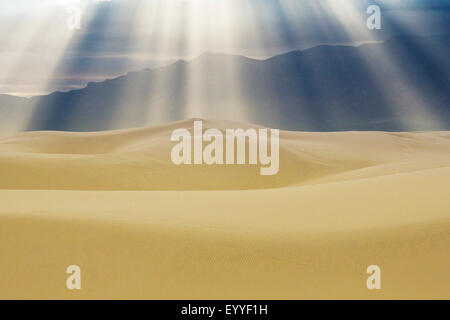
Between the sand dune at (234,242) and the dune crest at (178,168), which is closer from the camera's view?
the sand dune at (234,242)

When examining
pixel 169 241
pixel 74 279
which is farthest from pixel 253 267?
pixel 74 279

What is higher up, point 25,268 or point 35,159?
point 35,159

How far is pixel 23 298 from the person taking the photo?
629 centimetres

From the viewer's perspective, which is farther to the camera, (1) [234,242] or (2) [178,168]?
(2) [178,168]

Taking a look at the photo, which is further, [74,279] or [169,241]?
[169,241]

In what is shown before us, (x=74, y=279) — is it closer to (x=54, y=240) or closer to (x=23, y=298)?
(x=23, y=298)

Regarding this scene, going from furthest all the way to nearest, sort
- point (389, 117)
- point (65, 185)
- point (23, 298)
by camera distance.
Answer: point (389, 117)
point (65, 185)
point (23, 298)

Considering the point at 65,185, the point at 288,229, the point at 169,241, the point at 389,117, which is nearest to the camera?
the point at 169,241

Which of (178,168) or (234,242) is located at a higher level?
(178,168)

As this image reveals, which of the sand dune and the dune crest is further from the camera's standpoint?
the dune crest

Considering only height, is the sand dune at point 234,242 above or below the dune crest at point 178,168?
below

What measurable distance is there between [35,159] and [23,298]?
1543cm

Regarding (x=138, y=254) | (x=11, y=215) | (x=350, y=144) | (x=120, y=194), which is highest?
(x=350, y=144)

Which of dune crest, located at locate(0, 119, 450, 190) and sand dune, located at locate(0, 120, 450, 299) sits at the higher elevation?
dune crest, located at locate(0, 119, 450, 190)
